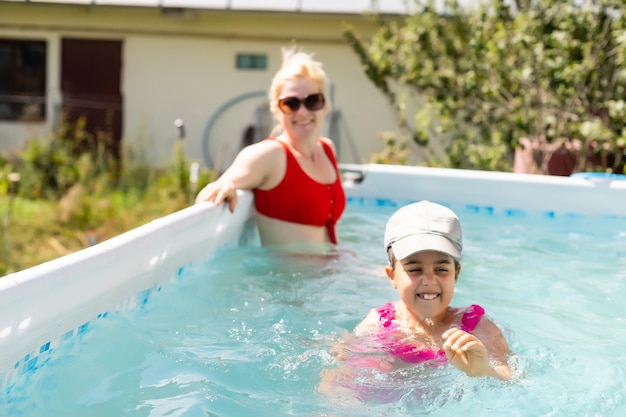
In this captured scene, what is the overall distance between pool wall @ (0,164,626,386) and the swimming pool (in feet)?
0.04

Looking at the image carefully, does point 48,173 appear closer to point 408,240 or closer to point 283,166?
point 283,166

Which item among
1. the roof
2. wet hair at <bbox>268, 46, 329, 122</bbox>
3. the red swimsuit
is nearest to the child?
the red swimsuit

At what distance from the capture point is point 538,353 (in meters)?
3.01

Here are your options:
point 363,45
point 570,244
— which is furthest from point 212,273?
point 363,45

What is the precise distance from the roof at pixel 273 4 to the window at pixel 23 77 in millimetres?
1007

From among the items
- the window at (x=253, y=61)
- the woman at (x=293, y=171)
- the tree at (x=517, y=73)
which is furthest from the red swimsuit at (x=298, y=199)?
the window at (x=253, y=61)

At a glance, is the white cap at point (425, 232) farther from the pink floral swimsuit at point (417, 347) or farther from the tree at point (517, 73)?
the tree at point (517, 73)

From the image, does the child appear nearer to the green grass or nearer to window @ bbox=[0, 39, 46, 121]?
the green grass

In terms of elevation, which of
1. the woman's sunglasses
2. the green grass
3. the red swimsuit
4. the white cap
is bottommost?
the green grass

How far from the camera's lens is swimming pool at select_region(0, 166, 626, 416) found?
2.50 m

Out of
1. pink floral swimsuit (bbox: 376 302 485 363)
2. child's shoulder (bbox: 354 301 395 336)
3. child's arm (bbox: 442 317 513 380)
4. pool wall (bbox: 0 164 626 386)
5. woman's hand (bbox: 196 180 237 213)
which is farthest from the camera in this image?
woman's hand (bbox: 196 180 237 213)

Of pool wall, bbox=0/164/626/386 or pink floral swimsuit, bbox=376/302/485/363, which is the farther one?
pink floral swimsuit, bbox=376/302/485/363

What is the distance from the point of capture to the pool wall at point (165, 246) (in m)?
2.47

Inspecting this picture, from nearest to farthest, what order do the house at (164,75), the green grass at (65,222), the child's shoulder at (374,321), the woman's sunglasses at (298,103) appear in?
the child's shoulder at (374,321) → the woman's sunglasses at (298,103) → the green grass at (65,222) → the house at (164,75)
